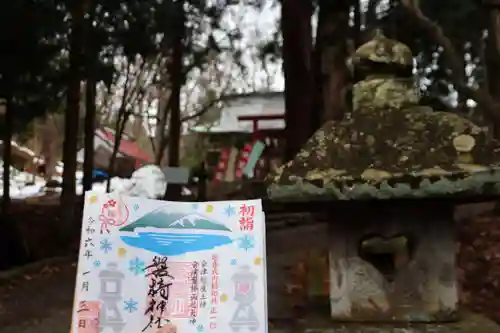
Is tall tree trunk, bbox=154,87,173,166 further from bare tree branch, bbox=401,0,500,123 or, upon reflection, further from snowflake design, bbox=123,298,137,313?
snowflake design, bbox=123,298,137,313

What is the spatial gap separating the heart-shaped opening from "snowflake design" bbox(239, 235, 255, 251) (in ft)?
3.80

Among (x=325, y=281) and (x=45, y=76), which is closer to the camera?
(x=325, y=281)

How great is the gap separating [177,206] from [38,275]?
7.42 m

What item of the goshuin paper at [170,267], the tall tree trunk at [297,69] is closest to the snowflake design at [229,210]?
the goshuin paper at [170,267]

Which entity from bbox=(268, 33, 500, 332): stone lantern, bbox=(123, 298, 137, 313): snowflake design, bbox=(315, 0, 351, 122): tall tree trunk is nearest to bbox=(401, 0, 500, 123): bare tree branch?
bbox=(315, 0, 351, 122): tall tree trunk

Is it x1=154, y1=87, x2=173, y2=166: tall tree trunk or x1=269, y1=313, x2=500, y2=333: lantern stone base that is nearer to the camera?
x1=269, y1=313, x2=500, y2=333: lantern stone base

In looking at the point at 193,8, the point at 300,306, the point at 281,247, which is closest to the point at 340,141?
the point at 300,306

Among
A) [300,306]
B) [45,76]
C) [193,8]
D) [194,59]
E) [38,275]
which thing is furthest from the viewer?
[194,59]

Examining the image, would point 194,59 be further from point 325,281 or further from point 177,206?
point 177,206

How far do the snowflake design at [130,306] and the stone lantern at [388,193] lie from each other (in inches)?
43.3

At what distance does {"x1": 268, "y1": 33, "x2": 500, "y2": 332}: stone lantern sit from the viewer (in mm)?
4008

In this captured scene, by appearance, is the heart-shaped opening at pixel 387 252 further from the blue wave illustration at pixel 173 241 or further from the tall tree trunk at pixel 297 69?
the tall tree trunk at pixel 297 69

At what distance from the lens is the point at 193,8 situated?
12914 millimetres

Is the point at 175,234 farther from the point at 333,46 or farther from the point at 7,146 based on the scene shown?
the point at 7,146
